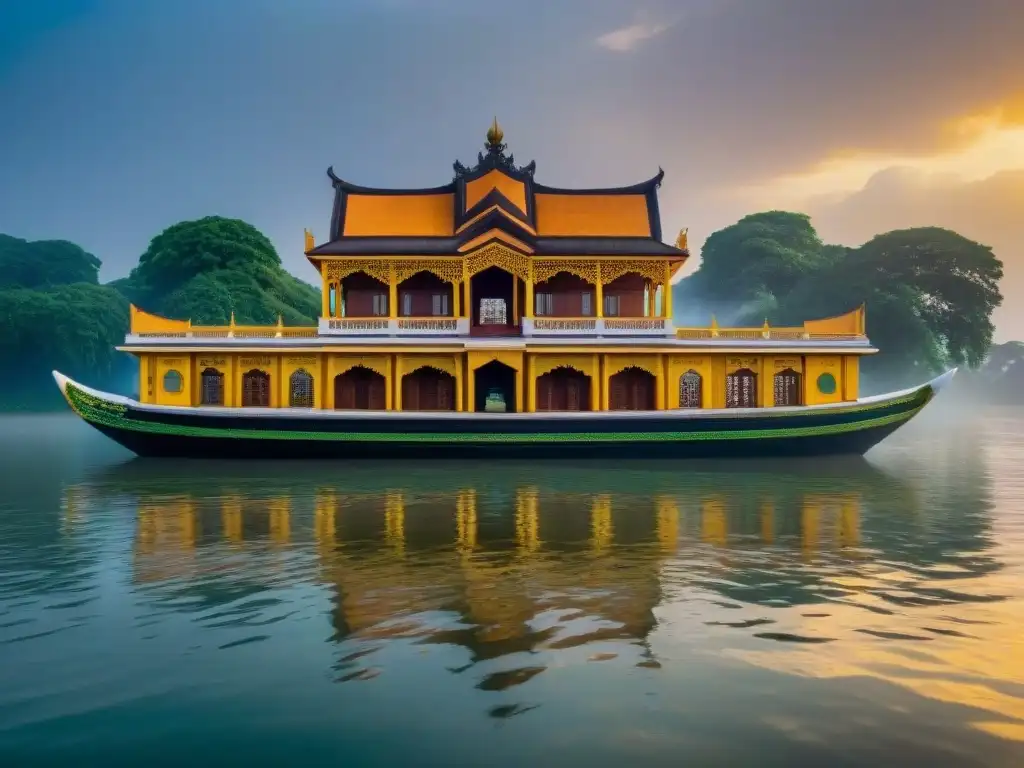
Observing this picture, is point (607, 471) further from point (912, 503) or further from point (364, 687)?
point (364, 687)

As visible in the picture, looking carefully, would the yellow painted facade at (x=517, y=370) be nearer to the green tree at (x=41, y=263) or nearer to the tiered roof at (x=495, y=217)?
the tiered roof at (x=495, y=217)

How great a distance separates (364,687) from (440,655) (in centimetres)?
74

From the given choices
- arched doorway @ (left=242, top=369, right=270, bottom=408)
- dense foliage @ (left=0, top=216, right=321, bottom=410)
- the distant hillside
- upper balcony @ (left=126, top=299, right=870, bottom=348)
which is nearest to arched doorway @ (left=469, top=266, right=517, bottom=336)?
upper balcony @ (left=126, top=299, right=870, bottom=348)

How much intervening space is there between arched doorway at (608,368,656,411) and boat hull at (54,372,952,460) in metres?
2.61

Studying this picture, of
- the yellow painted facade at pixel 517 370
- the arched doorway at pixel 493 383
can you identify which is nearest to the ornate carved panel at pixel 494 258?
the yellow painted facade at pixel 517 370

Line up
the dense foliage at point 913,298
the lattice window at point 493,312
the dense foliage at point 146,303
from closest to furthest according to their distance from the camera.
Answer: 1. the lattice window at point 493,312
2. the dense foliage at point 913,298
3. the dense foliage at point 146,303

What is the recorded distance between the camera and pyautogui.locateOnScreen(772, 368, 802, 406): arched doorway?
2250 centimetres

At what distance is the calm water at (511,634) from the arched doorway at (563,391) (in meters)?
10.3

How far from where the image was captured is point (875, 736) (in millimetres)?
4605

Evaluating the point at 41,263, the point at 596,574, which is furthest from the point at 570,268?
the point at 41,263

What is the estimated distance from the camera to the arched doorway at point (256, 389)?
22.4 metres

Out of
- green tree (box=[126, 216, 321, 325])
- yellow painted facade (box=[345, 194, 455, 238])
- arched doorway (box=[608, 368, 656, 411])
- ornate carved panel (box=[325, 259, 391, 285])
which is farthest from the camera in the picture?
green tree (box=[126, 216, 321, 325])

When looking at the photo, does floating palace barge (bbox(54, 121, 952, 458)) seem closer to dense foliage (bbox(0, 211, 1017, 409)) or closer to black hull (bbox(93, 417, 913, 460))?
black hull (bbox(93, 417, 913, 460))

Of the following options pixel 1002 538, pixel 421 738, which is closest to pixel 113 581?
pixel 421 738
